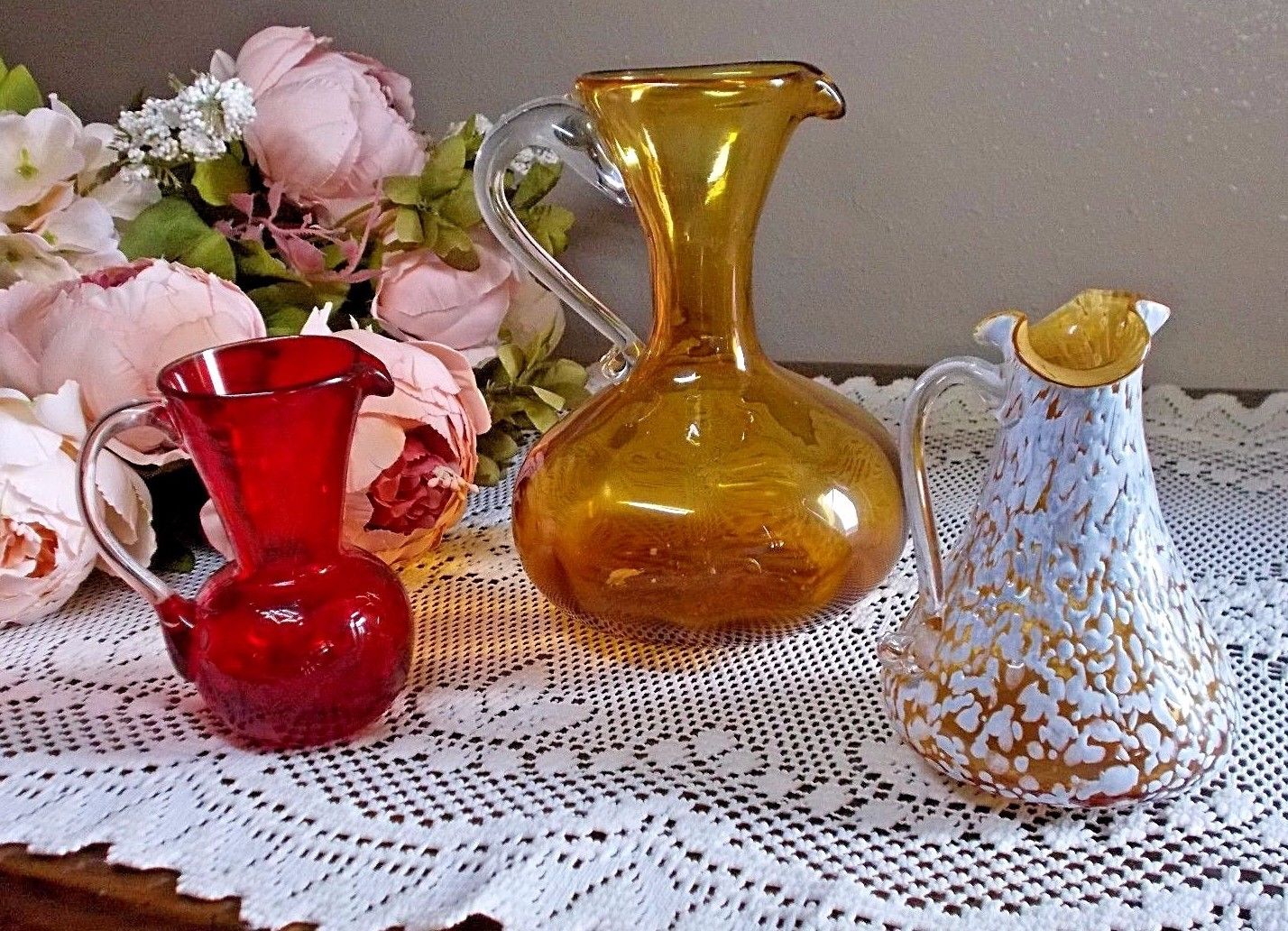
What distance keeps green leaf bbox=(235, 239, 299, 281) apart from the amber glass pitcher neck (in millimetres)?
235

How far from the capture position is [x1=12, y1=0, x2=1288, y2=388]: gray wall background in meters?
0.69

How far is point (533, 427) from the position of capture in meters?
0.75

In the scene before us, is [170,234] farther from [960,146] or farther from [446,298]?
[960,146]

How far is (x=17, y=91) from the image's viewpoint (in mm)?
694

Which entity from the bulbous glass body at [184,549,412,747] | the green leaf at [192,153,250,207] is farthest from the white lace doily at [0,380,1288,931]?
the green leaf at [192,153,250,207]

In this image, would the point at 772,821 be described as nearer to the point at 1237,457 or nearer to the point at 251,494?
the point at 251,494

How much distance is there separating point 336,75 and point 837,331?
1.16 ft

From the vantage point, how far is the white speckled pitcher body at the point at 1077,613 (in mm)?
378

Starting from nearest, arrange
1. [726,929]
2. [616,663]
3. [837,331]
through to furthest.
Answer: [726,929], [616,663], [837,331]

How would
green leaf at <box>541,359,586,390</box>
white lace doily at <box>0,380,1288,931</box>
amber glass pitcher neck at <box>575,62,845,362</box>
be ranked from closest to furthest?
white lace doily at <box>0,380,1288,931</box>
amber glass pitcher neck at <box>575,62,845,362</box>
green leaf at <box>541,359,586,390</box>

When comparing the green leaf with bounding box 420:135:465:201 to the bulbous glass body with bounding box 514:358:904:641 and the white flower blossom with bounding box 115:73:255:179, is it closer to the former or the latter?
the white flower blossom with bounding box 115:73:255:179

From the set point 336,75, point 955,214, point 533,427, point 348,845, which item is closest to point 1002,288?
point 955,214

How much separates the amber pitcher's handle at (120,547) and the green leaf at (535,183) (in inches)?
12.9

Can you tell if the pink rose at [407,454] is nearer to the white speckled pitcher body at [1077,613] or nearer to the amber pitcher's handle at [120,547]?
the amber pitcher's handle at [120,547]
